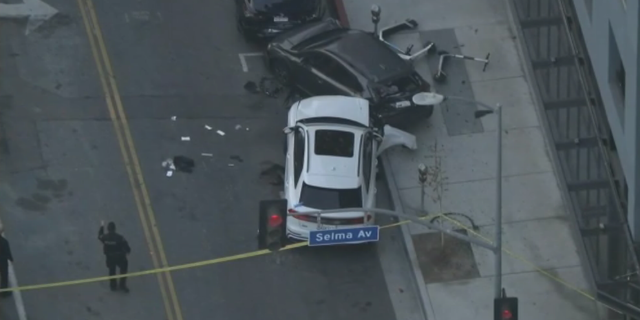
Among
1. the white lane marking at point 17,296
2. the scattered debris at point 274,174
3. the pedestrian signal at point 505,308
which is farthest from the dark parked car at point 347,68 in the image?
the pedestrian signal at point 505,308

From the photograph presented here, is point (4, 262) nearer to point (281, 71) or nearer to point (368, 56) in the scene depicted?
point (281, 71)

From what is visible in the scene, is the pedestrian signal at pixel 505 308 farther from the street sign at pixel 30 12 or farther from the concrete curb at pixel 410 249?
the street sign at pixel 30 12

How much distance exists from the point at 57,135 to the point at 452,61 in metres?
9.15

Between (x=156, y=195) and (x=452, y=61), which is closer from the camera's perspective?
(x=156, y=195)

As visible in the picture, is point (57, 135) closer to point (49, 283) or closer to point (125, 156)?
point (125, 156)

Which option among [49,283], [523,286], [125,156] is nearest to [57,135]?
[125,156]

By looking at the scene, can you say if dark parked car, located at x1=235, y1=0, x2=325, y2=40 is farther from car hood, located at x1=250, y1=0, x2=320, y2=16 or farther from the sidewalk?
the sidewalk

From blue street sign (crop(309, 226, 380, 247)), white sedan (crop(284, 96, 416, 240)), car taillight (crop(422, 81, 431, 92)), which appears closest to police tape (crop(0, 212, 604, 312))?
white sedan (crop(284, 96, 416, 240))

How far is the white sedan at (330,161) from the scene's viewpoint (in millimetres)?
35656

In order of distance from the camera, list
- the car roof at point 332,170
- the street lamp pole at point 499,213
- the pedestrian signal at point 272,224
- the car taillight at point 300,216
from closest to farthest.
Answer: the pedestrian signal at point 272,224 → the street lamp pole at point 499,213 → the car taillight at point 300,216 → the car roof at point 332,170

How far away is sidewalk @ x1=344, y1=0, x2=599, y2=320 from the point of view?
3562 cm

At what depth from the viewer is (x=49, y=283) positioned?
34.9 m

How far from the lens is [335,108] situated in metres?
37.4

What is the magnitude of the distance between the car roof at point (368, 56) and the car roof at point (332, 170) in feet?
9.34
